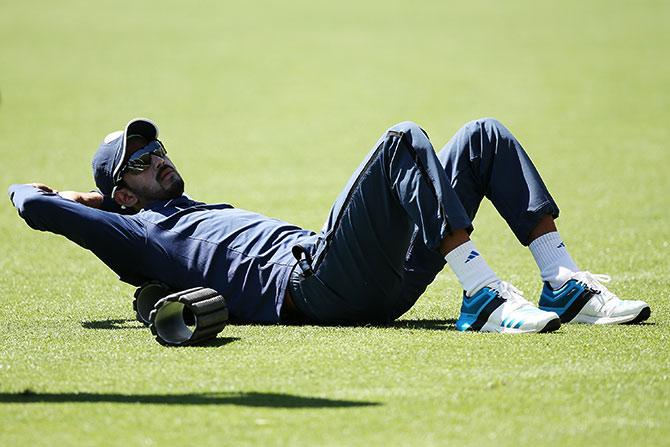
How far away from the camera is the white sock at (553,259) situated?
5.71 meters

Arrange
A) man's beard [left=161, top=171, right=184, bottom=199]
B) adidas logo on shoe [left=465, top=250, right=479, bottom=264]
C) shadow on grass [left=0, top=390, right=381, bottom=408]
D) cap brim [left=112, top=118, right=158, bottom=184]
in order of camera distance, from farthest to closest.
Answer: man's beard [left=161, top=171, right=184, bottom=199] < cap brim [left=112, top=118, right=158, bottom=184] < adidas logo on shoe [left=465, top=250, right=479, bottom=264] < shadow on grass [left=0, top=390, right=381, bottom=408]

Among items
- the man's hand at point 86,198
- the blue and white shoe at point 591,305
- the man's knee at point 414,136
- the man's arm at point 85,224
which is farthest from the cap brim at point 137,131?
the blue and white shoe at point 591,305

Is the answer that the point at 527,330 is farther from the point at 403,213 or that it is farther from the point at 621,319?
the point at 403,213

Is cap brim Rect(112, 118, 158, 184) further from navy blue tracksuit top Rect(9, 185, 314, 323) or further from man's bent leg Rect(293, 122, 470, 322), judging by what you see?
man's bent leg Rect(293, 122, 470, 322)

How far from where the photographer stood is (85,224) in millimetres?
5605

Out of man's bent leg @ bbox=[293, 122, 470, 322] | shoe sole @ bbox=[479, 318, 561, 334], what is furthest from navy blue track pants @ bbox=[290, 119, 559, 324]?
shoe sole @ bbox=[479, 318, 561, 334]

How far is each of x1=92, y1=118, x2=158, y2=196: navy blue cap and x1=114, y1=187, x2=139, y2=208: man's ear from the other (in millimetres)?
57

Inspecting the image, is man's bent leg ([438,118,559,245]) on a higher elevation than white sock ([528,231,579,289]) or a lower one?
higher

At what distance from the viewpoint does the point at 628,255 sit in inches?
334

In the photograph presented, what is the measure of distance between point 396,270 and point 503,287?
516 mm

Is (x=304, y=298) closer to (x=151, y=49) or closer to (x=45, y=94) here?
(x=45, y=94)

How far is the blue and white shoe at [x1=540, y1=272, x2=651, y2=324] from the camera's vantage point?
566 cm

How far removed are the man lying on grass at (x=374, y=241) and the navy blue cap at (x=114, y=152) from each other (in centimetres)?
1

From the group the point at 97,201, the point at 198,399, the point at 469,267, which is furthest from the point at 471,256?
the point at 97,201
